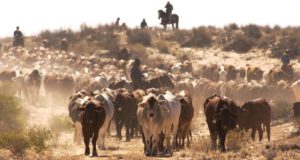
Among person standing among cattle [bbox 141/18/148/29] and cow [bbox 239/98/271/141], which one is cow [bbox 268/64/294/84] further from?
person standing among cattle [bbox 141/18/148/29]

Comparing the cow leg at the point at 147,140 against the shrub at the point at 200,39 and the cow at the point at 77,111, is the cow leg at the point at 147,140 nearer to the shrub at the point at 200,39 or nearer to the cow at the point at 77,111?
the cow at the point at 77,111

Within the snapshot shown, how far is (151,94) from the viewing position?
67.8ft

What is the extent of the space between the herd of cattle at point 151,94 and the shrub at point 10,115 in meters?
4.32

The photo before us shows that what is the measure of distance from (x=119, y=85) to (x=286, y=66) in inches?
557

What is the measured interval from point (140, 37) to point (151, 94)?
141ft

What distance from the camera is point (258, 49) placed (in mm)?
60281

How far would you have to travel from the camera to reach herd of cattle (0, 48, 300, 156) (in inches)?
784

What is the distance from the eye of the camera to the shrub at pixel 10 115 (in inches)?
1111

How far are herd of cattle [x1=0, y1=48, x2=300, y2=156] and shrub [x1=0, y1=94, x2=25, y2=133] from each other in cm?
432

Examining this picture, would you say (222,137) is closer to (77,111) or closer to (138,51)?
(77,111)

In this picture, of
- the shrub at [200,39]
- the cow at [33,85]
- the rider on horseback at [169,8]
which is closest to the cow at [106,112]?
the cow at [33,85]

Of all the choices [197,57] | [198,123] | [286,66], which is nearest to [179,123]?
[198,123]

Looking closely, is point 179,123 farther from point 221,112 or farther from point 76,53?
point 76,53

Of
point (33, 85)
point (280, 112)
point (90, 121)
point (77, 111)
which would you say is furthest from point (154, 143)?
point (33, 85)
